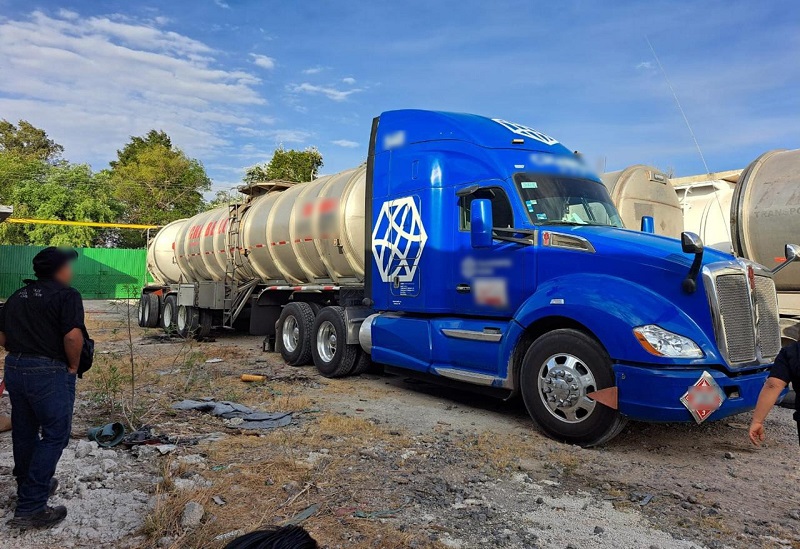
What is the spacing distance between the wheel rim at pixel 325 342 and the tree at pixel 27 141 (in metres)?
48.6

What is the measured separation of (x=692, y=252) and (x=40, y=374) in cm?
473

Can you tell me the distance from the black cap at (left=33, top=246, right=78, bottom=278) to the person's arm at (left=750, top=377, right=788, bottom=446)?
402cm

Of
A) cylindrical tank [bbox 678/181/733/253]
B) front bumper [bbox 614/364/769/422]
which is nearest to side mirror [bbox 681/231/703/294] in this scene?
front bumper [bbox 614/364/769/422]

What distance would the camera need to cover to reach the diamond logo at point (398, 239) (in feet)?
24.2

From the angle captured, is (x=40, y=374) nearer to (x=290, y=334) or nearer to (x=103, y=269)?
(x=290, y=334)

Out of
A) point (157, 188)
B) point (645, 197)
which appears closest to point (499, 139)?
point (645, 197)

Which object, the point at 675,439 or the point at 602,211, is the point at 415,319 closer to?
the point at 602,211

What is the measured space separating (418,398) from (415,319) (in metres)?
1.06

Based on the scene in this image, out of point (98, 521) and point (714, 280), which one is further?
point (714, 280)

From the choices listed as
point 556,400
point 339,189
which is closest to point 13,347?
point 556,400

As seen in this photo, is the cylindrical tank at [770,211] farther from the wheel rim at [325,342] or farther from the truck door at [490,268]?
the wheel rim at [325,342]

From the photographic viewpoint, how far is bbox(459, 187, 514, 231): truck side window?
6.43 m

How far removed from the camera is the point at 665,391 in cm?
480

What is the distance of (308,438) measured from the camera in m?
5.46
